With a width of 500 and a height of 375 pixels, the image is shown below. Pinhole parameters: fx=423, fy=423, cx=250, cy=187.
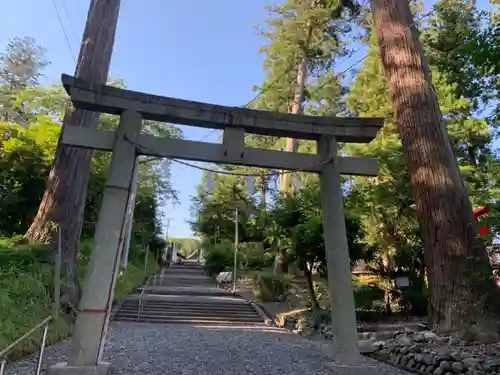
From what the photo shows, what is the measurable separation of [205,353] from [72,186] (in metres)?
4.55

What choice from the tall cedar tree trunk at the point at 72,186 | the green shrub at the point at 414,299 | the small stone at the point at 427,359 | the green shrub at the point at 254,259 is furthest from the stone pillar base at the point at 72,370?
the green shrub at the point at 254,259

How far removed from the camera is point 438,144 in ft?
23.5

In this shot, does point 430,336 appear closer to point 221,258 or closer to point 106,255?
point 106,255

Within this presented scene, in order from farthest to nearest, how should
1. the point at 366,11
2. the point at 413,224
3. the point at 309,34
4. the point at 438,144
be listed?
the point at 309,34 < the point at 366,11 < the point at 413,224 < the point at 438,144

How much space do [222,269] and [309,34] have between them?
41.2 ft

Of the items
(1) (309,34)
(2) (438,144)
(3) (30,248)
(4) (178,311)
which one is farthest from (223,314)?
(1) (309,34)

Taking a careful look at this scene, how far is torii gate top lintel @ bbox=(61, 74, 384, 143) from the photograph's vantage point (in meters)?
4.69

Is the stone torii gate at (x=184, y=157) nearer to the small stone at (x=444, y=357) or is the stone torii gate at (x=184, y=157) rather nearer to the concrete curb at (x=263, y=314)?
the small stone at (x=444, y=357)

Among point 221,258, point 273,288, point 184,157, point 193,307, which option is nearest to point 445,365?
point 184,157

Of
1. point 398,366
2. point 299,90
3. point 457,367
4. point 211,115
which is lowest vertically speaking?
point 398,366

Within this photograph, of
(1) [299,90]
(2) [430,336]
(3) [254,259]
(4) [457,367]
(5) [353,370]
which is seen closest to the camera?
(5) [353,370]

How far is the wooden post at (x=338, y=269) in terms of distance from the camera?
15.9ft

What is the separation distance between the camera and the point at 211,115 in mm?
5031

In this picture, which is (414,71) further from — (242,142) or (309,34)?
(309,34)
